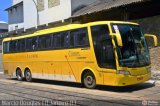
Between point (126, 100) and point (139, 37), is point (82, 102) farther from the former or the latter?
point (139, 37)

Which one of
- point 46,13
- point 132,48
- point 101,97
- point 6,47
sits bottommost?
point 101,97

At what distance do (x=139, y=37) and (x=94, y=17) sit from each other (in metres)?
13.0

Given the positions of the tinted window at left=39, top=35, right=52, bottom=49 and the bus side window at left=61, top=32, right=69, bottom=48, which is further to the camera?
the tinted window at left=39, top=35, right=52, bottom=49

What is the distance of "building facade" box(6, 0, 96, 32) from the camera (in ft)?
108

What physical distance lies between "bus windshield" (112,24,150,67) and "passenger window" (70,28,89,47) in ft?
5.60

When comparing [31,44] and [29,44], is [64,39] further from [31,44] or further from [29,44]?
[29,44]

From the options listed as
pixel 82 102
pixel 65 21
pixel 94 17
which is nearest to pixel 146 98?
pixel 82 102

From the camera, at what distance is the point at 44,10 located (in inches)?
1426

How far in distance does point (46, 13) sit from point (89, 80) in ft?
66.7

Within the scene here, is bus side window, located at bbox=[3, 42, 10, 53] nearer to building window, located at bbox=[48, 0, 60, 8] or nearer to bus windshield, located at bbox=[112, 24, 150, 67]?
bus windshield, located at bbox=[112, 24, 150, 67]

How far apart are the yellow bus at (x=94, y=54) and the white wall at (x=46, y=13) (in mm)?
12520

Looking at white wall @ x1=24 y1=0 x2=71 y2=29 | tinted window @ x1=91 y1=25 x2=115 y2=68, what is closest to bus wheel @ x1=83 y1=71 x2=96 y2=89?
tinted window @ x1=91 y1=25 x2=115 y2=68

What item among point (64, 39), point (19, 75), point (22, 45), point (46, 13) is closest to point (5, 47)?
point (19, 75)

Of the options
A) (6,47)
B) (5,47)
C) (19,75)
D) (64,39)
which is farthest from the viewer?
(5,47)
